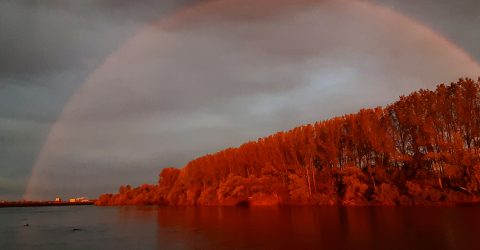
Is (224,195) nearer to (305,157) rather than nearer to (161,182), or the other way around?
(305,157)

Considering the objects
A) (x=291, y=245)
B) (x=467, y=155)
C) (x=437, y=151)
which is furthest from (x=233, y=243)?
(x=437, y=151)

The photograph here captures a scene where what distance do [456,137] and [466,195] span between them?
30.0ft

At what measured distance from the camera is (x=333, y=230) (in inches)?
1414

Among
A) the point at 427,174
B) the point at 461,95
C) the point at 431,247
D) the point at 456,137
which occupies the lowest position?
the point at 431,247

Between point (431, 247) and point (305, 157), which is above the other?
point (305, 157)

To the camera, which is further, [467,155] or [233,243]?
[467,155]

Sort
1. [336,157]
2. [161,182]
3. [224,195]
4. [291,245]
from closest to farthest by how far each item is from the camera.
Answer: [291,245] < [336,157] < [224,195] < [161,182]

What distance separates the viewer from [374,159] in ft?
270

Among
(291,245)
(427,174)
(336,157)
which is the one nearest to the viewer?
(291,245)

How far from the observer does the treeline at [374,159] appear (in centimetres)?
6431

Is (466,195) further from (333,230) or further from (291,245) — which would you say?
(291,245)

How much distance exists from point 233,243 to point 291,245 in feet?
15.8

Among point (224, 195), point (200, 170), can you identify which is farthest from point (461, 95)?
point (200, 170)

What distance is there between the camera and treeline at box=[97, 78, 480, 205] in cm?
6431
